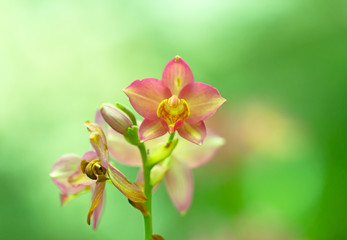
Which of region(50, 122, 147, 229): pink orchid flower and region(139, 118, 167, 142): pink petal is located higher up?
region(139, 118, 167, 142): pink petal

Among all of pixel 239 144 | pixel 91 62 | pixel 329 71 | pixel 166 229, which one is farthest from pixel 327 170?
pixel 91 62

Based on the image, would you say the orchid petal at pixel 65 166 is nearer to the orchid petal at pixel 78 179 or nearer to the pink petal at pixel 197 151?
the orchid petal at pixel 78 179

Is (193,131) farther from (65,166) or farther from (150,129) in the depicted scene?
(65,166)

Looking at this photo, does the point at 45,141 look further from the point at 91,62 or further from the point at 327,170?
the point at 327,170

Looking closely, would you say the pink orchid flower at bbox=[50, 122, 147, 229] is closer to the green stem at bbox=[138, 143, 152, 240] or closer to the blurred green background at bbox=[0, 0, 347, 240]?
the green stem at bbox=[138, 143, 152, 240]

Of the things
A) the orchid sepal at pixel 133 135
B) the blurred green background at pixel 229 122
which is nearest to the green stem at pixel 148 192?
the orchid sepal at pixel 133 135

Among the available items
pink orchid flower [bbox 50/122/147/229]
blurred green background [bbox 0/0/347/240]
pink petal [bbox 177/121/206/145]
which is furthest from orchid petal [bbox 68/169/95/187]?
blurred green background [bbox 0/0/347/240]
